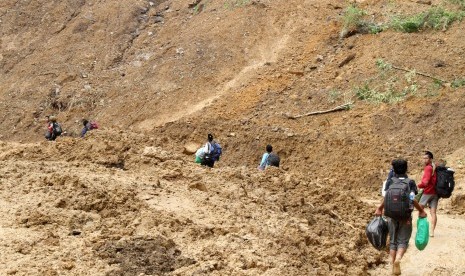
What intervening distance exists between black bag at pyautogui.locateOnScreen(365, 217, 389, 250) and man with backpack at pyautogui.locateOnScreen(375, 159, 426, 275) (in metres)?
0.07

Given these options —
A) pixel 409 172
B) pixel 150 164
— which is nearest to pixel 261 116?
pixel 409 172

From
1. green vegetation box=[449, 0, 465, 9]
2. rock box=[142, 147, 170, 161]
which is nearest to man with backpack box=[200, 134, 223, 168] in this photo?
rock box=[142, 147, 170, 161]

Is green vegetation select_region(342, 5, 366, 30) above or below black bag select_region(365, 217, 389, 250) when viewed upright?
below

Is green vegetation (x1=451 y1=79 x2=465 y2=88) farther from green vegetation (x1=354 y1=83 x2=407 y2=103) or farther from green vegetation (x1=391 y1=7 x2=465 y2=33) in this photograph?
green vegetation (x1=391 y1=7 x2=465 y2=33)

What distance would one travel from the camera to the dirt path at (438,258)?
26.0 ft

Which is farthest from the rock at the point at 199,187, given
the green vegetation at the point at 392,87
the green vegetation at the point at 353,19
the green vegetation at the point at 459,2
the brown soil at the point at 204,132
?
the green vegetation at the point at 459,2

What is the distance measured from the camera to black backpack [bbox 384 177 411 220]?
7160mm

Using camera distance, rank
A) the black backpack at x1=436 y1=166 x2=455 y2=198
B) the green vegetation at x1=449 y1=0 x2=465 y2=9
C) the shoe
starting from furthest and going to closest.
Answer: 1. the green vegetation at x1=449 y1=0 x2=465 y2=9
2. the black backpack at x1=436 y1=166 x2=455 y2=198
3. the shoe

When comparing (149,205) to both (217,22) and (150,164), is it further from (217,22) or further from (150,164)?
(217,22)

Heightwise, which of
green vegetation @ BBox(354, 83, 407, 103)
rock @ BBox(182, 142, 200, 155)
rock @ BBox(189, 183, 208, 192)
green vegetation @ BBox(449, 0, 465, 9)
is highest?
green vegetation @ BBox(449, 0, 465, 9)

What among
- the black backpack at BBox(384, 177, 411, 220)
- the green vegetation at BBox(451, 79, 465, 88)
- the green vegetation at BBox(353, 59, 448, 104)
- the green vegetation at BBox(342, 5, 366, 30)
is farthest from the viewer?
the green vegetation at BBox(342, 5, 366, 30)

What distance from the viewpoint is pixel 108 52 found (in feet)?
77.6

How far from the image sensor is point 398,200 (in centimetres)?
718

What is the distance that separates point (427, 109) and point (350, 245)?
25.0 ft
